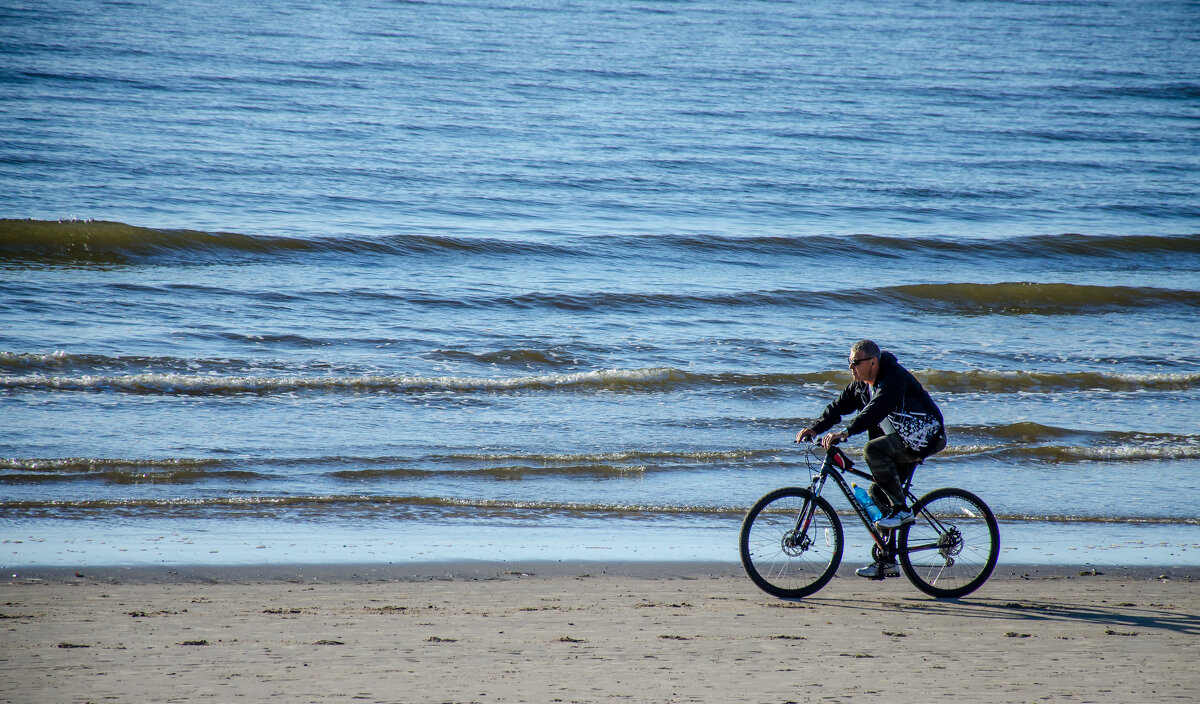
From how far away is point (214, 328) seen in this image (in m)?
13.1

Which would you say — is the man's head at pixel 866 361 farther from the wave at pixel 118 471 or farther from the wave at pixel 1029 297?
the wave at pixel 1029 297

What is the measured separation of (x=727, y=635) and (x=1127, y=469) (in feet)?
19.3

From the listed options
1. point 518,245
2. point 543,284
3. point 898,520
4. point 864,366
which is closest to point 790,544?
point 898,520

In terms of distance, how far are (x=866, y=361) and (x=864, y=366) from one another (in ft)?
0.10

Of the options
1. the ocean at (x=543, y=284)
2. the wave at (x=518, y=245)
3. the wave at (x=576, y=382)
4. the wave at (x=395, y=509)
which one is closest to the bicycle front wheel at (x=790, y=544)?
the ocean at (x=543, y=284)

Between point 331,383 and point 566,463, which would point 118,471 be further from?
point 566,463

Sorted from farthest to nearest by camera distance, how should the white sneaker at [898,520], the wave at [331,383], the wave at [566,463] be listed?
1. the wave at [331,383]
2. the wave at [566,463]
3. the white sneaker at [898,520]

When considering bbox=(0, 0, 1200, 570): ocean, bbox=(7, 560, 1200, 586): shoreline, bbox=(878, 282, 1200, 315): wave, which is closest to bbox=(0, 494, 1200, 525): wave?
bbox=(0, 0, 1200, 570): ocean

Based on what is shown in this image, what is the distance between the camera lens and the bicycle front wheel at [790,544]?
5.87 m

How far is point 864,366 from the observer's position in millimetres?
5469

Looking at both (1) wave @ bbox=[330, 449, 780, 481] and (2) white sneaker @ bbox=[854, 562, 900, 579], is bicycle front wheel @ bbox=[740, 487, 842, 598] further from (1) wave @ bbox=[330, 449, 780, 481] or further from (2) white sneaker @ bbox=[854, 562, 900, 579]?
(1) wave @ bbox=[330, 449, 780, 481]

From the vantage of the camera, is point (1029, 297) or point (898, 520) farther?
point (1029, 297)

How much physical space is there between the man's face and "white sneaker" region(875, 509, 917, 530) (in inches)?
35.2

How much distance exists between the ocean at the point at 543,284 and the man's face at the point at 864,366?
1851mm
